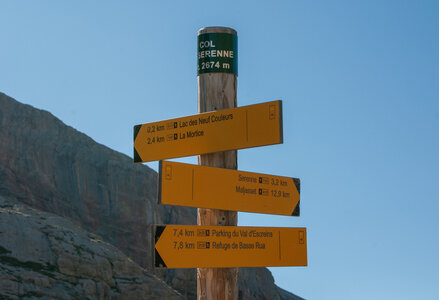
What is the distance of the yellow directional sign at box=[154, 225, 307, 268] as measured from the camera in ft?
25.4

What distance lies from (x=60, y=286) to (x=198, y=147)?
4161 cm

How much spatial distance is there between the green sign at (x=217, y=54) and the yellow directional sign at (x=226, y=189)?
53.4 inches

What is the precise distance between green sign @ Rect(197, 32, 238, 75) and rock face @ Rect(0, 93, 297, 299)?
5955 centimetres

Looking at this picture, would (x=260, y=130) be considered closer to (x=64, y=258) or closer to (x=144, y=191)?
(x=64, y=258)

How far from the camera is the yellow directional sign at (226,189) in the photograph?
308 inches

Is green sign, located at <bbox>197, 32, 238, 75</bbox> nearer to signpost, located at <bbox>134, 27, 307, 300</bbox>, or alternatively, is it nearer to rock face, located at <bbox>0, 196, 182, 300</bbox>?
signpost, located at <bbox>134, 27, 307, 300</bbox>

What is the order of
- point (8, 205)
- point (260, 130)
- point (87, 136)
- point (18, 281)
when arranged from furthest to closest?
1. point (87, 136)
2. point (8, 205)
3. point (18, 281)
4. point (260, 130)

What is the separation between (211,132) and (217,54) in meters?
1.02

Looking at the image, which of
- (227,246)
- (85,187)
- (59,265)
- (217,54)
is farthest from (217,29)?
→ (85,187)

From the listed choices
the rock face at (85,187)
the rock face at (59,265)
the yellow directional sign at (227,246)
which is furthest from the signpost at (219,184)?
the rock face at (85,187)

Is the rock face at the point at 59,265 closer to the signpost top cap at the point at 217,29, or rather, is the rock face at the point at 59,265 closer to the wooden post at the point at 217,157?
the wooden post at the point at 217,157

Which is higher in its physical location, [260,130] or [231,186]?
[260,130]

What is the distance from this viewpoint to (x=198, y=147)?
8.71m

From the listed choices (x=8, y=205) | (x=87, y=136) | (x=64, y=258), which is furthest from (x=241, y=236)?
(x=87, y=136)
